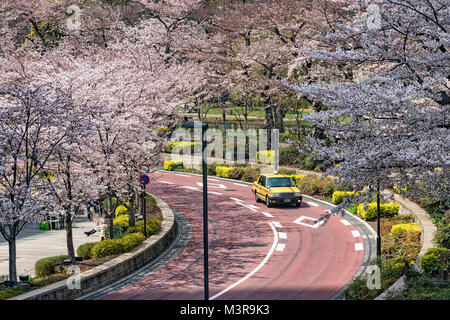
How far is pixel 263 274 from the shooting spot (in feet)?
64.0

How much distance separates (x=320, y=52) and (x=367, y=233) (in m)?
12.2

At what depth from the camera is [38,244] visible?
24.6 metres

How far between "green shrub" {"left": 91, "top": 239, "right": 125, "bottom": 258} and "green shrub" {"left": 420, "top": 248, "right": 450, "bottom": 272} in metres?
10.2

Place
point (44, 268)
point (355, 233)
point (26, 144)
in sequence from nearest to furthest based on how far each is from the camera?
point (26, 144) → point (44, 268) → point (355, 233)

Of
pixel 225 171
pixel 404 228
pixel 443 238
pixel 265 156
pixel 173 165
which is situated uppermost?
pixel 265 156

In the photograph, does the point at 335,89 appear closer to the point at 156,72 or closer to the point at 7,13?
the point at 156,72

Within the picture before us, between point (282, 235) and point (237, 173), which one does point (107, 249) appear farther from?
point (237, 173)

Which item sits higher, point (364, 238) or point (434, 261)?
point (434, 261)

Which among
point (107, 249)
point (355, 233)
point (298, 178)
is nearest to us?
point (107, 249)

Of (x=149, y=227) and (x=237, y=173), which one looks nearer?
(x=149, y=227)

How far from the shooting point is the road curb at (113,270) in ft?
51.8

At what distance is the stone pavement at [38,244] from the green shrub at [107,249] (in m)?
2.30

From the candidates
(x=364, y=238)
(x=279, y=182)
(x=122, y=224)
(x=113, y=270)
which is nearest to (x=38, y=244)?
(x=122, y=224)

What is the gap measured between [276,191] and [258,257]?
9048 mm
